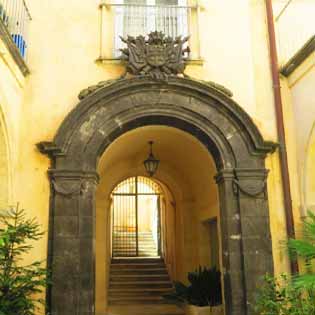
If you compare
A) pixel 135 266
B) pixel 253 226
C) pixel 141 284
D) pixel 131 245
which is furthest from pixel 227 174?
pixel 131 245

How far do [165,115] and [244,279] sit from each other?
2.84 metres

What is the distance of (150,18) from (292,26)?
264 cm

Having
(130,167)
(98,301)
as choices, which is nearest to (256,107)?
(130,167)

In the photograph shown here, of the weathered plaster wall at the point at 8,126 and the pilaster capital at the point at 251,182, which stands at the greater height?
the weathered plaster wall at the point at 8,126

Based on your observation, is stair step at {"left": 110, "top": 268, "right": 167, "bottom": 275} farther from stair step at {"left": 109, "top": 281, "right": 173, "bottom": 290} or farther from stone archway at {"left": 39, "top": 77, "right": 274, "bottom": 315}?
stone archway at {"left": 39, "top": 77, "right": 274, "bottom": 315}

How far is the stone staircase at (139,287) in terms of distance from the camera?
34.1 ft

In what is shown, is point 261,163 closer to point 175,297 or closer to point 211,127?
point 211,127

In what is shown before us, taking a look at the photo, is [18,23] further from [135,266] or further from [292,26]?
[135,266]

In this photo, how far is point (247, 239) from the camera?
6.90m

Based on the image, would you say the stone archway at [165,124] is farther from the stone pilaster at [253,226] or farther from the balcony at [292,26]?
the balcony at [292,26]

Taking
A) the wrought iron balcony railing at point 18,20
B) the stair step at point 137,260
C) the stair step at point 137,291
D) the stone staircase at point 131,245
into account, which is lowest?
the stair step at point 137,291

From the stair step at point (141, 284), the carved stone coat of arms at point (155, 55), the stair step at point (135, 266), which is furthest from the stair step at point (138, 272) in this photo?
the carved stone coat of arms at point (155, 55)

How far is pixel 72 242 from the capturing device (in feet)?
21.8

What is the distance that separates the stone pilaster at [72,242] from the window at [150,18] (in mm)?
2886
